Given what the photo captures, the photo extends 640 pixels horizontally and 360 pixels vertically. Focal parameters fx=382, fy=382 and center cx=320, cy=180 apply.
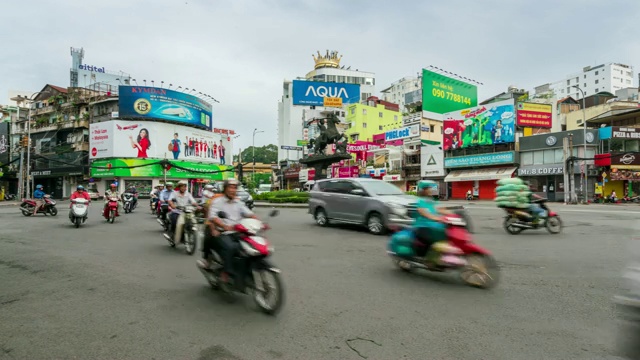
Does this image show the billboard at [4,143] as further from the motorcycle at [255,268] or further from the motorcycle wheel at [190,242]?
the motorcycle at [255,268]

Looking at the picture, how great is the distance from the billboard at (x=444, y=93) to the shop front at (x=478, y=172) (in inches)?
242

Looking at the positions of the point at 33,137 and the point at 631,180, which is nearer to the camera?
the point at 631,180

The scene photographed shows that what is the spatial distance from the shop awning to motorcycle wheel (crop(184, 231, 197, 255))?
35015 mm

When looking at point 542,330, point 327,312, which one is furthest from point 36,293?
point 542,330

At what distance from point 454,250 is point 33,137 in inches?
2607

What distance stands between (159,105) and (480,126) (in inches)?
1578

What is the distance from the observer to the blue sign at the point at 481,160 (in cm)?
3778

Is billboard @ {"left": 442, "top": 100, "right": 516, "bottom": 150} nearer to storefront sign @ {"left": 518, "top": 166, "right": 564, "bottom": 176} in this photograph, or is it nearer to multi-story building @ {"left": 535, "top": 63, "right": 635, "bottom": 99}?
storefront sign @ {"left": 518, "top": 166, "right": 564, "bottom": 176}

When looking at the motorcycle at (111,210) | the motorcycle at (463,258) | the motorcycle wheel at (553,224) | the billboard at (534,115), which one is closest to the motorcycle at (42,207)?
the motorcycle at (111,210)

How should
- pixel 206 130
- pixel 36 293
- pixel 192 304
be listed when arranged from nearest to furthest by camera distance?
pixel 192 304
pixel 36 293
pixel 206 130

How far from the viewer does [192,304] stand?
15.0 feet

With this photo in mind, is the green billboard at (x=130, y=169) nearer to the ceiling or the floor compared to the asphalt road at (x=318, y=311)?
nearer to the ceiling

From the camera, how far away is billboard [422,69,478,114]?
39812 mm

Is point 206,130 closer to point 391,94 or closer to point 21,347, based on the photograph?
point 21,347
